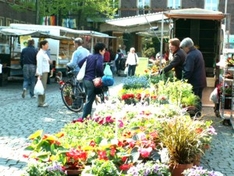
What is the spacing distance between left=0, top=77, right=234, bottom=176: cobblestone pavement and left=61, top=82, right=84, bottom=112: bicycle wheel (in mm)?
183

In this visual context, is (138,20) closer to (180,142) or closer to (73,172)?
(180,142)

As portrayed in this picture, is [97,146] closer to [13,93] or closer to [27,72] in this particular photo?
[27,72]

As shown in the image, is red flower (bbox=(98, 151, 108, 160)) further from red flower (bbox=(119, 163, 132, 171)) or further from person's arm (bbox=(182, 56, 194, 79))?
person's arm (bbox=(182, 56, 194, 79))

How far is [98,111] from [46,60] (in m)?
6.77

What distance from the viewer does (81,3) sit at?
3834 cm

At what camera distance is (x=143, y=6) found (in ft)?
170

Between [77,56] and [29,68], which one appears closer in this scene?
[77,56]

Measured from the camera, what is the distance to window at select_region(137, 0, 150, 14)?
50.6m

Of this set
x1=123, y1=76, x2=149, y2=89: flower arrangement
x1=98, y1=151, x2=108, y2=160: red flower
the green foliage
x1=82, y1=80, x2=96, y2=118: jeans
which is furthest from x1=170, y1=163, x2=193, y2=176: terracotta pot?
the green foliage

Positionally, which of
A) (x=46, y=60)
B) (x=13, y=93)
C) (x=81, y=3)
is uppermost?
(x=81, y=3)

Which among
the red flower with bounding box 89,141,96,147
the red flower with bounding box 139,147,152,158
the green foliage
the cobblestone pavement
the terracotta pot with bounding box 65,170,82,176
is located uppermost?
the green foliage

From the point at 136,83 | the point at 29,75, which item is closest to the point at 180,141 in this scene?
the point at 136,83

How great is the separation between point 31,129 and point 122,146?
5.23 metres

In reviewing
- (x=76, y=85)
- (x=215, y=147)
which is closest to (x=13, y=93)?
(x=76, y=85)
